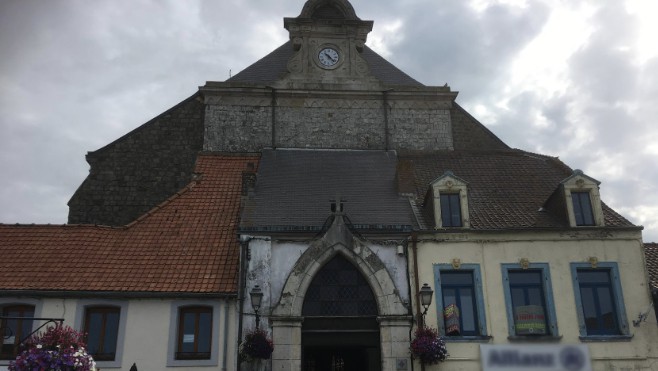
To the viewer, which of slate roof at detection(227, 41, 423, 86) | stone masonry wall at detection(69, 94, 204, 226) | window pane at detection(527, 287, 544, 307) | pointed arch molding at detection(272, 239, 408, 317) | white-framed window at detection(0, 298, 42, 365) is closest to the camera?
white-framed window at detection(0, 298, 42, 365)

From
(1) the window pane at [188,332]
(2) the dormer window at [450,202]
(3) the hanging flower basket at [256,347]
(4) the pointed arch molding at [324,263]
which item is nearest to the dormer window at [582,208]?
(2) the dormer window at [450,202]

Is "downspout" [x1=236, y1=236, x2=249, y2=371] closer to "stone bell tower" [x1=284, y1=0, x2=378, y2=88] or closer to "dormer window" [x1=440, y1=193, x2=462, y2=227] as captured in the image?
"dormer window" [x1=440, y1=193, x2=462, y2=227]

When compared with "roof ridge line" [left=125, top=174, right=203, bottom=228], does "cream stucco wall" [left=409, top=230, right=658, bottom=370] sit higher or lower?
lower

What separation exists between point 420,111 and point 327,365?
11.0 meters

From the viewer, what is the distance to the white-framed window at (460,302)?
15688 mm

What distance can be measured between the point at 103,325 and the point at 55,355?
5490 mm

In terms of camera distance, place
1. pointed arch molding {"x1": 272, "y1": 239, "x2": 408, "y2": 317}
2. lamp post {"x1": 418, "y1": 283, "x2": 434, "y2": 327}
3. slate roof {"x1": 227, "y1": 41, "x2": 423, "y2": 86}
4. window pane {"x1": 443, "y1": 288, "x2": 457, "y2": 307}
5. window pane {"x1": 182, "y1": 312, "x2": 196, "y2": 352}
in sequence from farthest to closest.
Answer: slate roof {"x1": 227, "y1": 41, "x2": 423, "y2": 86} < window pane {"x1": 443, "y1": 288, "x2": 457, "y2": 307} < pointed arch molding {"x1": 272, "y1": 239, "x2": 408, "y2": 317} < window pane {"x1": 182, "y1": 312, "x2": 196, "y2": 352} < lamp post {"x1": 418, "y1": 283, "x2": 434, "y2": 327}

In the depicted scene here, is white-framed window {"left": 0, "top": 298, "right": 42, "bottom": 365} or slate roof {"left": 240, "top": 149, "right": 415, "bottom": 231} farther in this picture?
slate roof {"left": 240, "top": 149, "right": 415, "bottom": 231}

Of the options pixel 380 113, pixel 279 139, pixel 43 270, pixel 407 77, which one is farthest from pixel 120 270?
pixel 407 77

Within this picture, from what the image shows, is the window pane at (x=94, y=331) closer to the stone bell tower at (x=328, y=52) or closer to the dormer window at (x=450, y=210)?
the dormer window at (x=450, y=210)

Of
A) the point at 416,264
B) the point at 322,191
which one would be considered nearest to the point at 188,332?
the point at 322,191

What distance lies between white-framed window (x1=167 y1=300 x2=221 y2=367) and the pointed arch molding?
5.74 ft

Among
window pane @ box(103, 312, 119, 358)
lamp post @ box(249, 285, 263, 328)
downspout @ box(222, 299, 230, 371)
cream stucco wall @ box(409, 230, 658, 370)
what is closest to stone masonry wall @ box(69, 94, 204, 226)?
window pane @ box(103, 312, 119, 358)

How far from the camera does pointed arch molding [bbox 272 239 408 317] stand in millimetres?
15719
